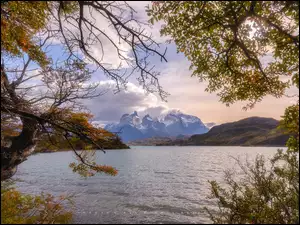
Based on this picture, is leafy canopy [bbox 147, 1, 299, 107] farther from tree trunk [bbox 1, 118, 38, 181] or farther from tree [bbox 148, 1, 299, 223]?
tree trunk [bbox 1, 118, 38, 181]

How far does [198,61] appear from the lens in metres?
7.69

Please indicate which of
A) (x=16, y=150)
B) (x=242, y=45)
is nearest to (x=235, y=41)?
(x=242, y=45)

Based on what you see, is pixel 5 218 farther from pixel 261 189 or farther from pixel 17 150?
pixel 261 189

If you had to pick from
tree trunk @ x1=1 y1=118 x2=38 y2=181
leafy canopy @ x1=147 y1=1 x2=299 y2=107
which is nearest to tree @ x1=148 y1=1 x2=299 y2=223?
leafy canopy @ x1=147 y1=1 x2=299 y2=107

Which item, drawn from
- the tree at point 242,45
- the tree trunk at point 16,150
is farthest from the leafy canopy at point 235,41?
the tree trunk at point 16,150

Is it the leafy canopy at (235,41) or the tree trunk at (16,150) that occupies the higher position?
the leafy canopy at (235,41)

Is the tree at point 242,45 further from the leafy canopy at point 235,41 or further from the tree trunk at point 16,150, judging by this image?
the tree trunk at point 16,150

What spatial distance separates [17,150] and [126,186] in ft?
109

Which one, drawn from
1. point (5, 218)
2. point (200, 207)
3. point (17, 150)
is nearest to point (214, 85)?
point (17, 150)

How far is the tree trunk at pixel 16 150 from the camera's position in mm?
11077

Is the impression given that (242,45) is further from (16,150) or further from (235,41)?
(16,150)

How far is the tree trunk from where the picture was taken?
1108 cm

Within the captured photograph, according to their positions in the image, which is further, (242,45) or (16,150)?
(16,150)

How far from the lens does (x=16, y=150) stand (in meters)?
11.5
